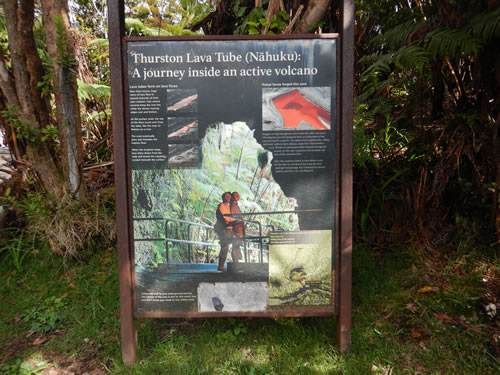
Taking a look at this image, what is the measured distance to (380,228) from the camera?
395 cm

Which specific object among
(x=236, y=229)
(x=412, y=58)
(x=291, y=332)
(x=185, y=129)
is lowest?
(x=291, y=332)

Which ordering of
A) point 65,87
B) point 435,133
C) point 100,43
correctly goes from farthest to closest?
1. point 100,43
2. point 435,133
3. point 65,87

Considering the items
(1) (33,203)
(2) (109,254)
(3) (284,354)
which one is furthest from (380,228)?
(1) (33,203)

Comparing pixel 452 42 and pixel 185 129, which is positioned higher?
pixel 452 42

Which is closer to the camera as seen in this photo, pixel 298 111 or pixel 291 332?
pixel 298 111

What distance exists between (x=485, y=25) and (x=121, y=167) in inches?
122

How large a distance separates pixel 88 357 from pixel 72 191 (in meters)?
1.88

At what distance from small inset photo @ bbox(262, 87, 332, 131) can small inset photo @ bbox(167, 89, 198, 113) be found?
449 millimetres

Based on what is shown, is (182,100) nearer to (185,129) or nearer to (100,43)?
(185,129)

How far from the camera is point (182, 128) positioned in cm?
233

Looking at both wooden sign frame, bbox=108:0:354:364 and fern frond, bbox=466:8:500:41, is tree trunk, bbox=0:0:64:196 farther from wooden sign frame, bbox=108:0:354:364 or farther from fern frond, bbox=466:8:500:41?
fern frond, bbox=466:8:500:41

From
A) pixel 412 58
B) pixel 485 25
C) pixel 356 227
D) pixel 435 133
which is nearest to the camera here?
pixel 485 25

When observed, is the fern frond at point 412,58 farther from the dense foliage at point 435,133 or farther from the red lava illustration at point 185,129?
the red lava illustration at point 185,129

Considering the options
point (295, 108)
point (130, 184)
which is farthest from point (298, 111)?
point (130, 184)
